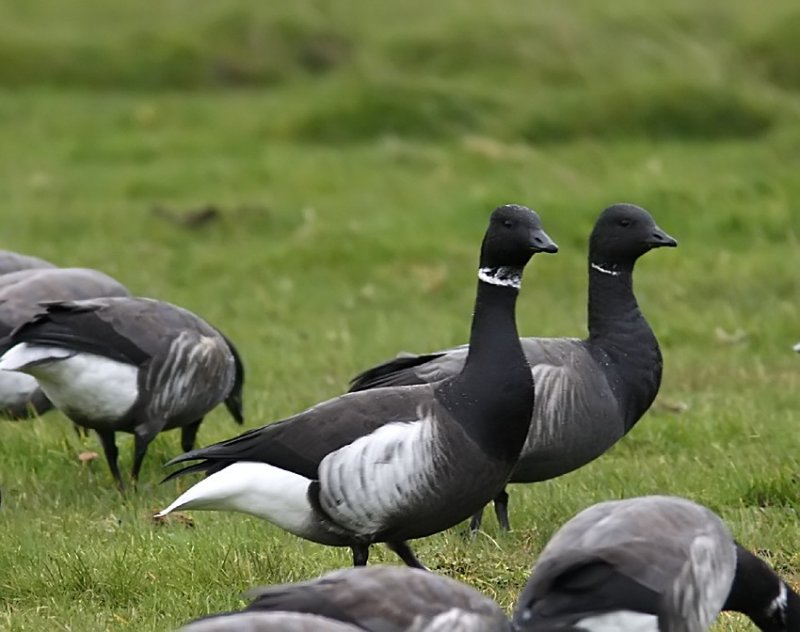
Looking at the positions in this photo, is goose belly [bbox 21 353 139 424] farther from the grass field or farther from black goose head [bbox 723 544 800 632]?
black goose head [bbox 723 544 800 632]

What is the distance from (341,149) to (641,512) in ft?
44.0

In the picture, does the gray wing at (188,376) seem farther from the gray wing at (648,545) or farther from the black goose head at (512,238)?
the gray wing at (648,545)

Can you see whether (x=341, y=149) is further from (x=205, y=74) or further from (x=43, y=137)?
(x=205, y=74)

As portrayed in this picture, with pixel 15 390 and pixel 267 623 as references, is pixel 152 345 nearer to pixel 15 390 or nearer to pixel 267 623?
pixel 15 390

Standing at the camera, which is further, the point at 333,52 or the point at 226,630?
the point at 333,52

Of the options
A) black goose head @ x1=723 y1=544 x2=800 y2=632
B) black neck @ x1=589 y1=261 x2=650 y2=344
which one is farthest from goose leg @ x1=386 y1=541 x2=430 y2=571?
black neck @ x1=589 y1=261 x2=650 y2=344

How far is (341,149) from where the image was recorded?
59.2 feet

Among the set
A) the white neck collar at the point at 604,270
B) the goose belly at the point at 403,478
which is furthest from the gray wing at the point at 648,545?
the white neck collar at the point at 604,270

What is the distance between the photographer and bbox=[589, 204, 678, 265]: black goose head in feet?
24.5

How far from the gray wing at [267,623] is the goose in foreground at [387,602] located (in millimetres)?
160

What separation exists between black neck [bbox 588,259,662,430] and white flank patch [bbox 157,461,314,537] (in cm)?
186

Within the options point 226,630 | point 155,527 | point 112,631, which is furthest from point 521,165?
point 226,630

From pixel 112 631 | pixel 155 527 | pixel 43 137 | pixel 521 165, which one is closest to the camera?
pixel 112 631

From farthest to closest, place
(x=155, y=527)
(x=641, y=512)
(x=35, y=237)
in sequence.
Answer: (x=35, y=237) < (x=155, y=527) < (x=641, y=512)
